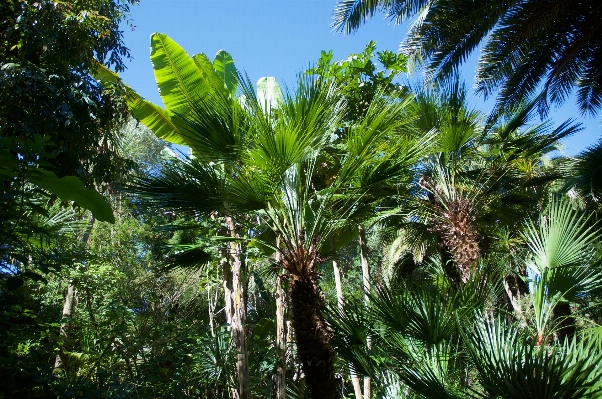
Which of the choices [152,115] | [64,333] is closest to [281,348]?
[64,333]

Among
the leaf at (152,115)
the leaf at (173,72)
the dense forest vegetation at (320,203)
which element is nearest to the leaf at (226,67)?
the dense forest vegetation at (320,203)

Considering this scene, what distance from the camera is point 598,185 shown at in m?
7.66

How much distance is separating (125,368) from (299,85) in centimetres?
487

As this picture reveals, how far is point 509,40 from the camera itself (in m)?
6.82

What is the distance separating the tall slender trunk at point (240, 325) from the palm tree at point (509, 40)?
12.4ft

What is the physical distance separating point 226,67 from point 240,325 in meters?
3.79

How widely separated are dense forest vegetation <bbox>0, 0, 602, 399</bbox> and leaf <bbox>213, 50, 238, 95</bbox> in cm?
3

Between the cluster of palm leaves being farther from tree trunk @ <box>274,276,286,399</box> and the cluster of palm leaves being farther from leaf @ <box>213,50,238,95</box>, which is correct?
leaf @ <box>213,50,238,95</box>

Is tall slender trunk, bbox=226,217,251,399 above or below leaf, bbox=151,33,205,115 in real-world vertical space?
below

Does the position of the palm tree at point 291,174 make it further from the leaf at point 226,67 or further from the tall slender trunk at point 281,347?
the leaf at point 226,67

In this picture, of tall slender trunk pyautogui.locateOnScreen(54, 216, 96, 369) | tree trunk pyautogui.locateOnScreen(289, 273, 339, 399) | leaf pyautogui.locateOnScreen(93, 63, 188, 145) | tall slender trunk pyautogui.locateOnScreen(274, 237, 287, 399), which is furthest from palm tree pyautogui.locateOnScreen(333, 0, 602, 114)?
tall slender trunk pyautogui.locateOnScreen(54, 216, 96, 369)

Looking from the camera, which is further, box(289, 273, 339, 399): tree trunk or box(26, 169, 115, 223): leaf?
box(289, 273, 339, 399): tree trunk

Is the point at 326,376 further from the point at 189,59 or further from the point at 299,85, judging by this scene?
the point at 189,59

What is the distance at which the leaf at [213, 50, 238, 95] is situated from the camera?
23.8ft
